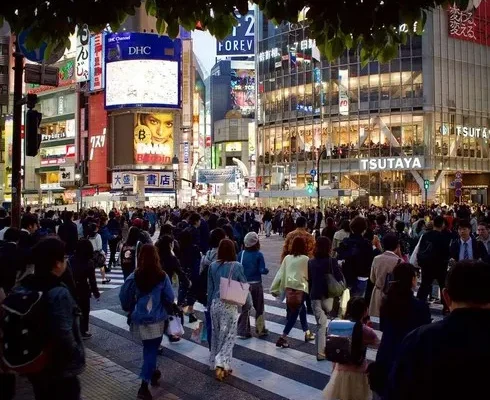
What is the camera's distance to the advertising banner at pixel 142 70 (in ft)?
193

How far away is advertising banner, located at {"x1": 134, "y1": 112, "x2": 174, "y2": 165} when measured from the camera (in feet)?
200

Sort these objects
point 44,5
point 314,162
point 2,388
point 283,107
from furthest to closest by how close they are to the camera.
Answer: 1. point 283,107
2. point 314,162
3. point 44,5
4. point 2,388

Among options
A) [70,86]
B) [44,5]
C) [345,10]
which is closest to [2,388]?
[44,5]

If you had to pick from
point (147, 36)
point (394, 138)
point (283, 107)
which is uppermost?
point (147, 36)

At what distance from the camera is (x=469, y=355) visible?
2586 mm

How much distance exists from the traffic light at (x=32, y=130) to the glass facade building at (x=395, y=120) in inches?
1640

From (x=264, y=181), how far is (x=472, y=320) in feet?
217

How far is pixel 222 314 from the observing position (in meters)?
7.09

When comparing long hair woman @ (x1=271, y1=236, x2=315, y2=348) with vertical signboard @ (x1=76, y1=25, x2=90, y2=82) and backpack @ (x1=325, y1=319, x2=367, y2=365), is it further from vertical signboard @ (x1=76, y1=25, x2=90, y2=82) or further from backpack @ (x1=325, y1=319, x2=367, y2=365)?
vertical signboard @ (x1=76, y1=25, x2=90, y2=82)

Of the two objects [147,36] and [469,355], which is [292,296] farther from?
[147,36]

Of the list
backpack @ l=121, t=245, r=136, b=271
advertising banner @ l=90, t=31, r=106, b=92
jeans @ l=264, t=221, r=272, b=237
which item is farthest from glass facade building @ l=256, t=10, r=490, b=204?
backpack @ l=121, t=245, r=136, b=271

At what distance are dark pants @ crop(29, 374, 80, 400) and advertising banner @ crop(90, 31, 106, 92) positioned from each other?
61.2 meters

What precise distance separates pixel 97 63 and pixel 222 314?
60.1 m

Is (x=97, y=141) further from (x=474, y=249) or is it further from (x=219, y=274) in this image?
(x=219, y=274)
